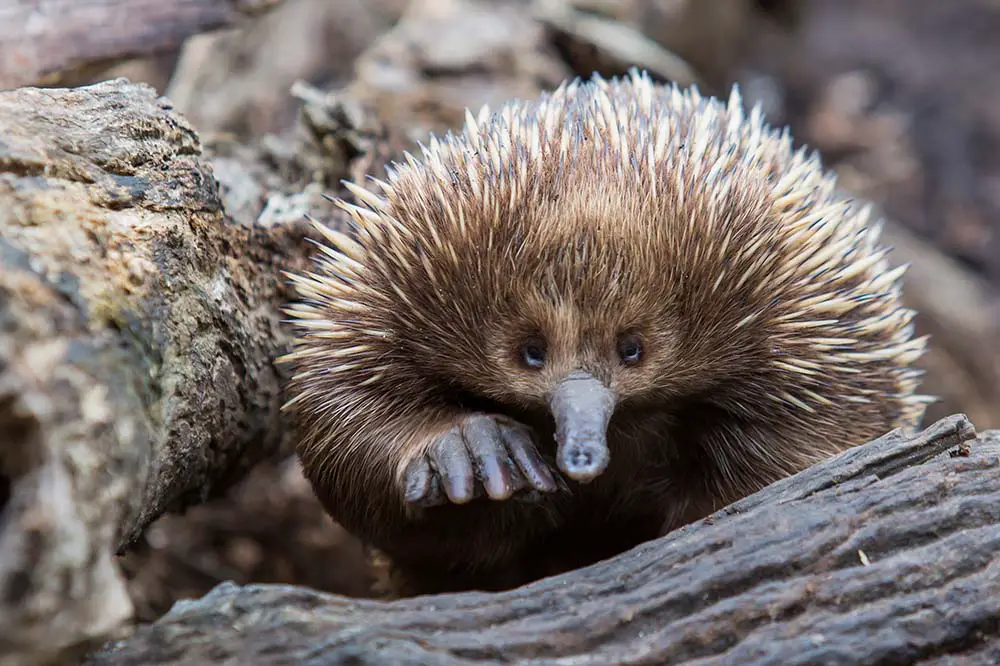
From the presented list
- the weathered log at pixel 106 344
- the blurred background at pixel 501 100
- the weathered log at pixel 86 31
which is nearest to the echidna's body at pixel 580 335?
the weathered log at pixel 106 344

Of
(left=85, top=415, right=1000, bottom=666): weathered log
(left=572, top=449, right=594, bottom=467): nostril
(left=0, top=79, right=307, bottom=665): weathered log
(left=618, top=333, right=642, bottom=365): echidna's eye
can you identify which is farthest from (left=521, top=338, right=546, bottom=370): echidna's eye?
(left=0, top=79, right=307, bottom=665): weathered log

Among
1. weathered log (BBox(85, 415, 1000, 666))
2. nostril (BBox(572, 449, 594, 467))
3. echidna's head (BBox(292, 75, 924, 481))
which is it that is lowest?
weathered log (BBox(85, 415, 1000, 666))

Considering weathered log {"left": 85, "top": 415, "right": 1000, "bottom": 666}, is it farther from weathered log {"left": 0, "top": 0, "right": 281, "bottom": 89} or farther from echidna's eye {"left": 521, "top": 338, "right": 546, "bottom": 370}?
weathered log {"left": 0, "top": 0, "right": 281, "bottom": 89}

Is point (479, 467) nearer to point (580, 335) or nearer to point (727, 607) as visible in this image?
point (580, 335)

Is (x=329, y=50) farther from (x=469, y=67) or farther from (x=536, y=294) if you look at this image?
(x=536, y=294)

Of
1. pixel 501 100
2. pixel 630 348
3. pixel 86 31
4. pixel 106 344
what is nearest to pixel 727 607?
pixel 630 348

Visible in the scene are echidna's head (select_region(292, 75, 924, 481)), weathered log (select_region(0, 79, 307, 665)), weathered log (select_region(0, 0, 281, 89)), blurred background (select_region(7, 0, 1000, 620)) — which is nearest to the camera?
weathered log (select_region(0, 79, 307, 665))
